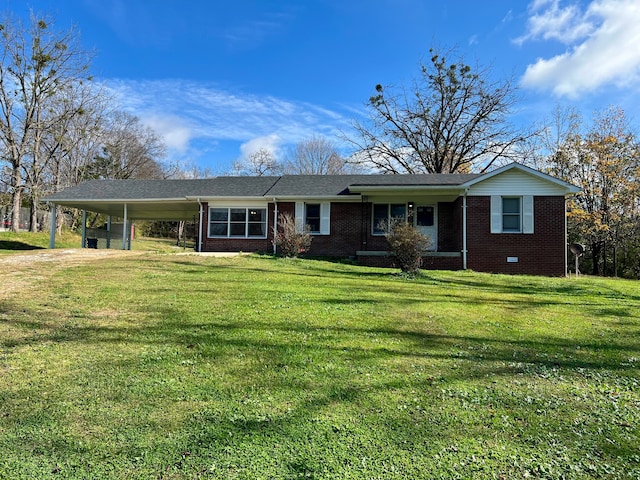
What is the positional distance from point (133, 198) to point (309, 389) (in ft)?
59.4

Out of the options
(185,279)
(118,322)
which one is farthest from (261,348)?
(185,279)

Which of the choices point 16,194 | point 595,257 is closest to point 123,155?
point 16,194

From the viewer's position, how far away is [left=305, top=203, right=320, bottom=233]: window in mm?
17766

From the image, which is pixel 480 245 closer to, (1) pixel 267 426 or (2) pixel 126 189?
(1) pixel 267 426

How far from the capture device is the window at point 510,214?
1505 cm

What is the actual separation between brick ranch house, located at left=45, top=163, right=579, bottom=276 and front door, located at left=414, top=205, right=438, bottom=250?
1.7 inches

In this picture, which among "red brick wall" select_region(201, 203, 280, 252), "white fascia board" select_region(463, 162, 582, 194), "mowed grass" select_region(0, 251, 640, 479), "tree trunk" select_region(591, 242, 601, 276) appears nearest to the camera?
"mowed grass" select_region(0, 251, 640, 479)

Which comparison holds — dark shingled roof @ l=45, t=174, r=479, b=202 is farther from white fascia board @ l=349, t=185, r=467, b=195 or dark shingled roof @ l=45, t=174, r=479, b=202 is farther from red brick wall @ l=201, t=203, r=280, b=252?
red brick wall @ l=201, t=203, r=280, b=252

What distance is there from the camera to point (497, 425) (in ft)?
9.62

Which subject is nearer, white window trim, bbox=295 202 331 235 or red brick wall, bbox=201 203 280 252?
white window trim, bbox=295 202 331 235

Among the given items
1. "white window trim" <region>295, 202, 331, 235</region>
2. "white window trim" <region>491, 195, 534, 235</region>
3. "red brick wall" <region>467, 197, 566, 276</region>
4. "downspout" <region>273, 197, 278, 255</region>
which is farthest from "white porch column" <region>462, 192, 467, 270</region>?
"downspout" <region>273, 197, 278, 255</region>

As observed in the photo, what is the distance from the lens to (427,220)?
1719 centimetres

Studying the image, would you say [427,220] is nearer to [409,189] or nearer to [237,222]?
[409,189]

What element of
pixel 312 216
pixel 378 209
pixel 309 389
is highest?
pixel 378 209
